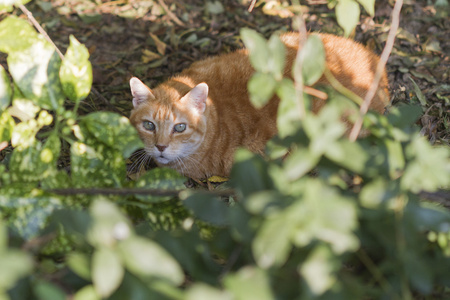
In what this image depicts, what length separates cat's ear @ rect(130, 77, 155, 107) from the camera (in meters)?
2.76

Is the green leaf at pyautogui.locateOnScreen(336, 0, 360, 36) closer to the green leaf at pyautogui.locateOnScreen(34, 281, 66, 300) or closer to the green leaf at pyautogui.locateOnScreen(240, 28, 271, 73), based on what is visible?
the green leaf at pyautogui.locateOnScreen(240, 28, 271, 73)

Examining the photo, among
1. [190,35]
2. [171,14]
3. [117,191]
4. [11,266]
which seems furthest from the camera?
[171,14]

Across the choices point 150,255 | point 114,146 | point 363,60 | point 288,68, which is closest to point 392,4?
point 363,60

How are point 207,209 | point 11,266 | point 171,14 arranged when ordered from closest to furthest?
point 11,266 → point 207,209 → point 171,14

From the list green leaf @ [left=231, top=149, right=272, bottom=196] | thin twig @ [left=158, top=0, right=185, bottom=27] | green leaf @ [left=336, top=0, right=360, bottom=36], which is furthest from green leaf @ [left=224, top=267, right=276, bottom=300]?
thin twig @ [left=158, top=0, right=185, bottom=27]

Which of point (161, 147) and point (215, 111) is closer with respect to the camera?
point (161, 147)

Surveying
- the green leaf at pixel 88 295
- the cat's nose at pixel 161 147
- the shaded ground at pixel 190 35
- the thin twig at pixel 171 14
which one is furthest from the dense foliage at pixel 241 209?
the thin twig at pixel 171 14

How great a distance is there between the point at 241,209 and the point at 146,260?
29cm

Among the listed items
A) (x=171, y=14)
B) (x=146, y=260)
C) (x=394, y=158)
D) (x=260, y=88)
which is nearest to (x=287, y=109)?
(x=260, y=88)

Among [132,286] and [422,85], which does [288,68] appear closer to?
[422,85]

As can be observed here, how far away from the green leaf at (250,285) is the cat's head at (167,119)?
5.88 feet

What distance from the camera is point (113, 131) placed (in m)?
1.61

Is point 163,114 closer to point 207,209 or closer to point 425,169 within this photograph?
point 207,209

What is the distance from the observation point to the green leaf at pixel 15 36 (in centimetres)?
153
